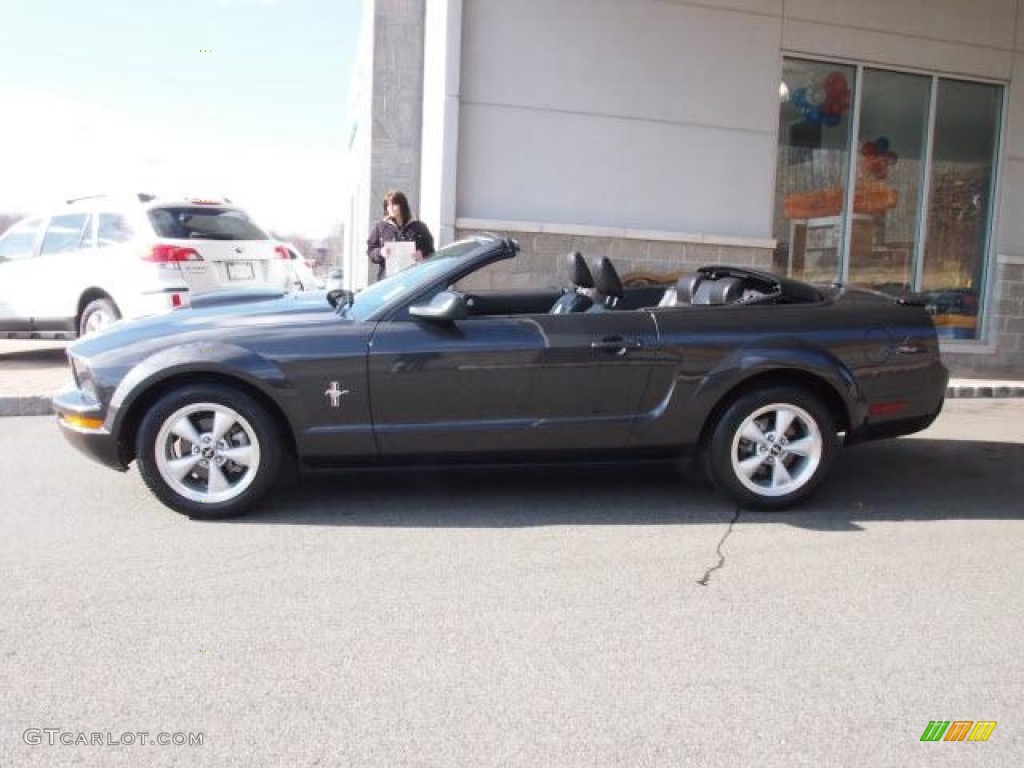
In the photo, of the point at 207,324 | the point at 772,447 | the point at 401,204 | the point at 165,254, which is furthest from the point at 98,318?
the point at 772,447

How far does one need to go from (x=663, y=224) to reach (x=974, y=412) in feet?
12.6

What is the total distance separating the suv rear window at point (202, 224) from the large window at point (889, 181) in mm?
6217

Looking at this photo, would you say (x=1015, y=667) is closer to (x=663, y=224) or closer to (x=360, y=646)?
(x=360, y=646)

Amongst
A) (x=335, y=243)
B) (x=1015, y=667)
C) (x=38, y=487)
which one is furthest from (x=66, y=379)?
(x=335, y=243)

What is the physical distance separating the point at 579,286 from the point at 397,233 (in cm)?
387

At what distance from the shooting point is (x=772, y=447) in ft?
16.6

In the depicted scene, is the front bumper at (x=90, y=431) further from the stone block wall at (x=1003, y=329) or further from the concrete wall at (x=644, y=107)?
the stone block wall at (x=1003, y=329)

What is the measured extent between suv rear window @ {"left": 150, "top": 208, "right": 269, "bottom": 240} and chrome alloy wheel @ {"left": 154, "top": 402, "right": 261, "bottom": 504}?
5218 mm

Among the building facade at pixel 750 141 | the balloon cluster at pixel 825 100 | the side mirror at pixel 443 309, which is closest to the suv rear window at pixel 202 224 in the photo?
the building facade at pixel 750 141

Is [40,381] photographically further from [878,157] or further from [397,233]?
[878,157]

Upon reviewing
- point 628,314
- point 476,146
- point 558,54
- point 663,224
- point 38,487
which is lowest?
point 38,487

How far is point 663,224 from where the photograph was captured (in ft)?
34.8

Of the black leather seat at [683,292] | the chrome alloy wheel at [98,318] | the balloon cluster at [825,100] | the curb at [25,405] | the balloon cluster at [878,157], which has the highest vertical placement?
the balloon cluster at [825,100]

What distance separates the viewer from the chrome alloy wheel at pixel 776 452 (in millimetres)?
5031
